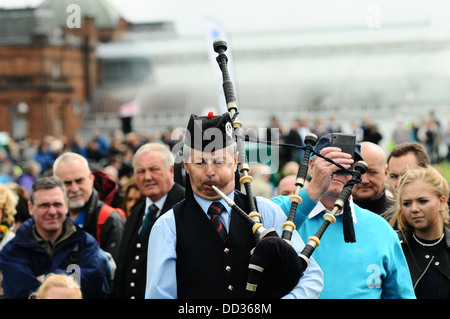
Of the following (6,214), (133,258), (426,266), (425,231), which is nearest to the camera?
(426,266)

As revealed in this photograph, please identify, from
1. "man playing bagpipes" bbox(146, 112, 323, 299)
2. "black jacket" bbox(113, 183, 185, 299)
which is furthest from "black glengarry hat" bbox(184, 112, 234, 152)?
"black jacket" bbox(113, 183, 185, 299)

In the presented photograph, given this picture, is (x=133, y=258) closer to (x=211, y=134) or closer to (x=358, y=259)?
(x=358, y=259)

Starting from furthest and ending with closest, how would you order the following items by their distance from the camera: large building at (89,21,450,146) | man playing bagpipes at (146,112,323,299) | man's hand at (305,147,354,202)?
large building at (89,21,450,146) → man's hand at (305,147,354,202) → man playing bagpipes at (146,112,323,299)

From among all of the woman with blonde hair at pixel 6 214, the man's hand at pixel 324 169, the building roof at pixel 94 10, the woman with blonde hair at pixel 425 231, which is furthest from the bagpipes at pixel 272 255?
the building roof at pixel 94 10

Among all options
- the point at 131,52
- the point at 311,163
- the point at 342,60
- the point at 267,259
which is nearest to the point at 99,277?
the point at 311,163

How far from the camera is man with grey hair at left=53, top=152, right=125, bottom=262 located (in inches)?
315

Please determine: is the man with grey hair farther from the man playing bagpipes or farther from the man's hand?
the man playing bagpipes

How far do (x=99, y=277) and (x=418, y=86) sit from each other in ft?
167

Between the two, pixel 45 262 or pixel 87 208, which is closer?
pixel 45 262

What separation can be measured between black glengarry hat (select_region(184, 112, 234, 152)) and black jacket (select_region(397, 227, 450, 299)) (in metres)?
2.20

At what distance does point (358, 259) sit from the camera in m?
5.06

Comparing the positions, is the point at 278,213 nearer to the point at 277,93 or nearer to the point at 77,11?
the point at 77,11

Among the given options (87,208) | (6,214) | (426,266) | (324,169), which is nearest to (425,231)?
(426,266)

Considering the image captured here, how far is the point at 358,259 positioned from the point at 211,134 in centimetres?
118
